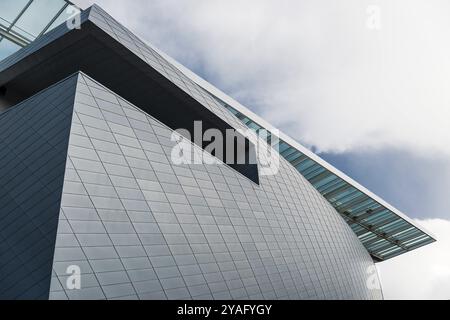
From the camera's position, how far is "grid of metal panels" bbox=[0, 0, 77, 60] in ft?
62.2

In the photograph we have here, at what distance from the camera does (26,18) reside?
19625 mm

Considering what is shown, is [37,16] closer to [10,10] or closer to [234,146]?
[10,10]

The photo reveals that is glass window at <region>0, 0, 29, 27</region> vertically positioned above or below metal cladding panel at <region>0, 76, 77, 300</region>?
above

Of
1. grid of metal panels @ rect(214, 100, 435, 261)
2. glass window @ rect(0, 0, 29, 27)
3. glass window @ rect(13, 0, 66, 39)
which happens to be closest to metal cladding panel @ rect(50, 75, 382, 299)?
glass window @ rect(13, 0, 66, 39)

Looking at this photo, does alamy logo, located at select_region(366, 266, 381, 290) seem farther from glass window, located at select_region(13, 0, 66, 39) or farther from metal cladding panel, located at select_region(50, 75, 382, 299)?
glass window, located at select_region(13, 0, 66, 39)

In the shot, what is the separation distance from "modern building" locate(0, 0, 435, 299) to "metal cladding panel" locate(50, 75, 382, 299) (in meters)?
0.04

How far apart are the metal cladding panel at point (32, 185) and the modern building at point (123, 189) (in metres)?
0.04

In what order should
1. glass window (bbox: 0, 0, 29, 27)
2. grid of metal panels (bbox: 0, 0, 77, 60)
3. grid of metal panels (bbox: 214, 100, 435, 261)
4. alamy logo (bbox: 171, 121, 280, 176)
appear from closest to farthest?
1. glass window (bbox: 0, 0, 29, 27)
2. grid of metal panels (bbox: 0, 0, 77, 60)
3. alamy logo (bbox: 171, 121, 280, 176)
4. grid of metal panels (bbox: 214, 100, 435, 261)

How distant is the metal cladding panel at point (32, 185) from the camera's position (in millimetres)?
10109

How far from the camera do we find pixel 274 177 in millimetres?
22688

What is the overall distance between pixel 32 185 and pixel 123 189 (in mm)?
2497

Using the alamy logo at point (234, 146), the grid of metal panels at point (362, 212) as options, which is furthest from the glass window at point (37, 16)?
the grid of metal panels at point (362, 212)

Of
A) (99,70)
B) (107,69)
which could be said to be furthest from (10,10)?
(107,69)
